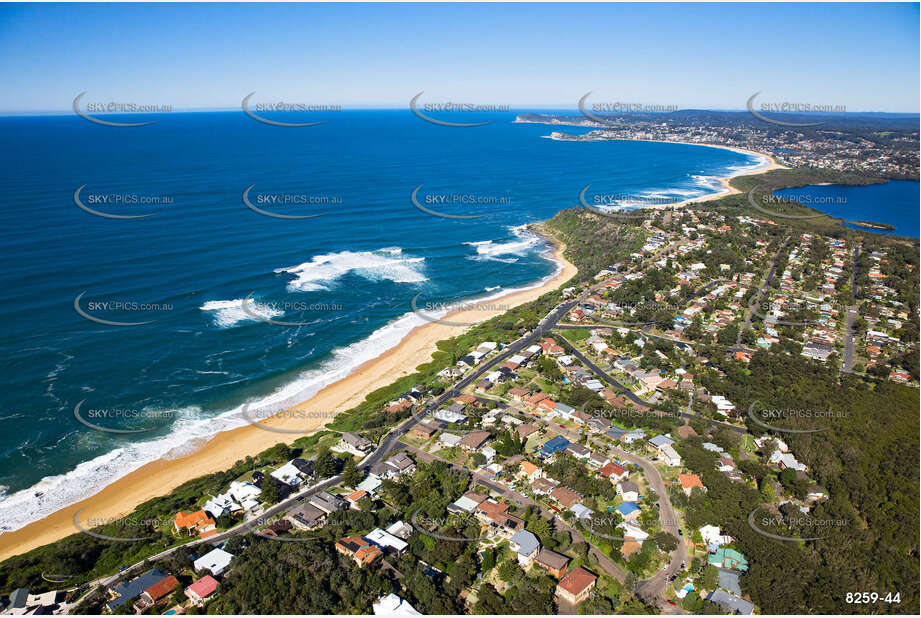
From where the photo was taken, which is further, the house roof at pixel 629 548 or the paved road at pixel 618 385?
the paved road at pixel 618 385

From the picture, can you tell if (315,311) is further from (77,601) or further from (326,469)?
(77,601)

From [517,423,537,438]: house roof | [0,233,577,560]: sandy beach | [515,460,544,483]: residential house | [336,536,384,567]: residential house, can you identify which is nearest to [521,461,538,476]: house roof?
[515,460,544,483]: residential house

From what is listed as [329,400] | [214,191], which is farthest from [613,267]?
[214,191]

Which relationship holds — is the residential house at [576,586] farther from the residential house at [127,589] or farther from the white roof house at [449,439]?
the residential house at [127,589]

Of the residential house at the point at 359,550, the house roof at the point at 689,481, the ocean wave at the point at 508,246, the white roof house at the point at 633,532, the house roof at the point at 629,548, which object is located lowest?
the house roof at the point at 629,548

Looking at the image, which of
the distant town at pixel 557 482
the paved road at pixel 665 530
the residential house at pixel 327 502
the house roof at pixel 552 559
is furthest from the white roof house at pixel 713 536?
the residential house at pixel 327 502

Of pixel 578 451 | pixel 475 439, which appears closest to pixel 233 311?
pixel 475 439
